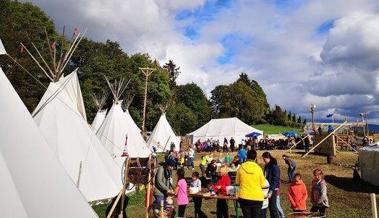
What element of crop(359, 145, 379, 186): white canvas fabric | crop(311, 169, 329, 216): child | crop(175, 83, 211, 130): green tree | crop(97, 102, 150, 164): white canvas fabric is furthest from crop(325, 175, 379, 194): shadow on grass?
crop(175, 83, 211, 130): green tree

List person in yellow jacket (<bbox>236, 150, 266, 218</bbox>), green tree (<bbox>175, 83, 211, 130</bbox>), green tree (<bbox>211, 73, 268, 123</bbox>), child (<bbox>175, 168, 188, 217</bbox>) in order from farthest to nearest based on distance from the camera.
Answer: green tree (<bbox>175, 83, 211, 130</bbox>)
green tree (<bbox>211, 73, 268, 123</bbox>)
child (<bbox>175, 168, 188, 217</bbox>)
person in yellow jacket (<bbox>236, 150, 266, 218</bbox>)

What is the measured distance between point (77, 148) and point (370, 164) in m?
12.7

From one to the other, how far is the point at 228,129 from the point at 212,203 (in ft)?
102

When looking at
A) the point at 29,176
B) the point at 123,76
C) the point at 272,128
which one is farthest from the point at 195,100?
the point at 29,176

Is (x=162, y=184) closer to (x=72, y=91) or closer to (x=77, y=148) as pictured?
(x=77, y=148)

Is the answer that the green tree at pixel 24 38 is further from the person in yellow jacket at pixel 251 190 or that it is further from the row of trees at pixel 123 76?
the person in yellow jacket at pixel 251 190

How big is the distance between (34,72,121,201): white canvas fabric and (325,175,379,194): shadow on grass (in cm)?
957

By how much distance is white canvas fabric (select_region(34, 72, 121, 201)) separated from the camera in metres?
12.8

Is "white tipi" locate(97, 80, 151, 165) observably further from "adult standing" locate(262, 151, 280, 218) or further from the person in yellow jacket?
the person in yellow jacket

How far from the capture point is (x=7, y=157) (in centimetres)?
538

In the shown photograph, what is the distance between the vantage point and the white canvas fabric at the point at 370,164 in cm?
1792

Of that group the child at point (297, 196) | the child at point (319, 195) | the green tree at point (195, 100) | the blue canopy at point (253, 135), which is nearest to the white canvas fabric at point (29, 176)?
the child at point (297, 196)

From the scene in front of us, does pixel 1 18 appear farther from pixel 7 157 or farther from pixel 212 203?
pixel 7 157

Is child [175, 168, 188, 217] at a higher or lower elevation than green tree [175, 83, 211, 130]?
lower
